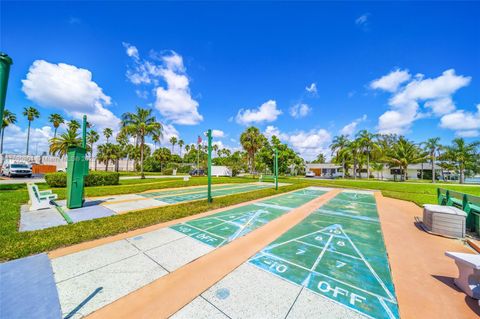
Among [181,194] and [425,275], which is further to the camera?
[181,194]

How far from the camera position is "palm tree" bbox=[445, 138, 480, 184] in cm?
3300

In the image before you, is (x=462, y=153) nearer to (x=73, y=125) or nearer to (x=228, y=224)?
(x=228, y=224)

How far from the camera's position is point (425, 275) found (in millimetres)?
3902

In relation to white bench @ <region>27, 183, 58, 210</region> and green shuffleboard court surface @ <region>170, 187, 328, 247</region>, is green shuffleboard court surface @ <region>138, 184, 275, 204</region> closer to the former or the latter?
green shuffleboard court surface @ <region>170, 187, 328, 247</region>

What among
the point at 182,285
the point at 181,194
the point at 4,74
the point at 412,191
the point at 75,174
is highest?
the point at 4,74

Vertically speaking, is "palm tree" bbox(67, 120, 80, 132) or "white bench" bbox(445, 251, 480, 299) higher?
"palm tree" bbox(67, 120, 80, 132)

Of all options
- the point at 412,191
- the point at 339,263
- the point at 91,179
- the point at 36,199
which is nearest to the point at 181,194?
the point at 36,199

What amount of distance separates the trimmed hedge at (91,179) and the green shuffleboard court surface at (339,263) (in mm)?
16772

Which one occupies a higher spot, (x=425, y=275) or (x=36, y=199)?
(x=36, y=199)

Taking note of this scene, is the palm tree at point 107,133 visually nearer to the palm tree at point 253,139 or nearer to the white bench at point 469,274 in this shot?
the palm tree at point 253,139

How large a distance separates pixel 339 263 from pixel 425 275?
1.56m

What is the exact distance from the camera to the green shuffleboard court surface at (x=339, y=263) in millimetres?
3271

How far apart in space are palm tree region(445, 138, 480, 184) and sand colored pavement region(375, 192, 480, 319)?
4171 cm

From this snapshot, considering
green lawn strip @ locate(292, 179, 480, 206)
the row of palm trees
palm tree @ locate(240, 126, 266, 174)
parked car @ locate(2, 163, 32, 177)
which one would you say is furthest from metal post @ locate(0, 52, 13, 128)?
the row of palm trees
